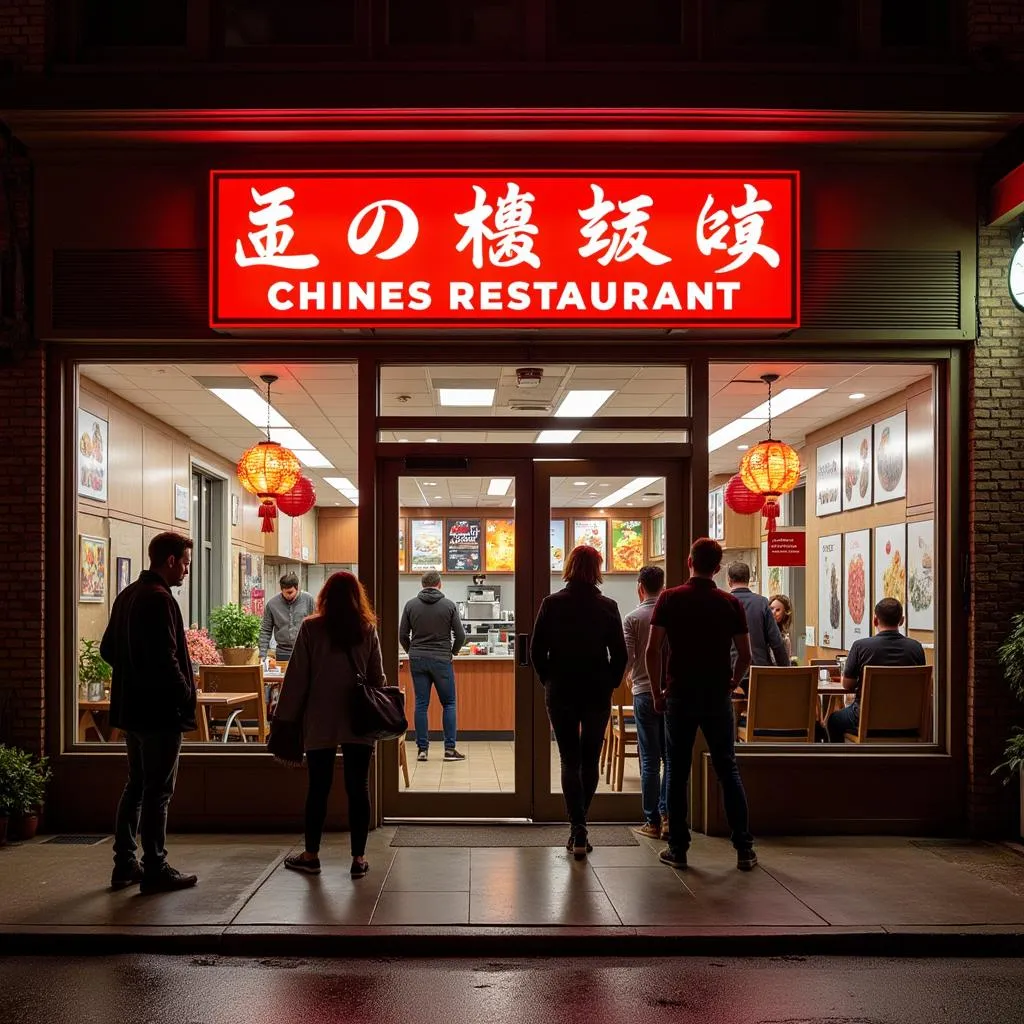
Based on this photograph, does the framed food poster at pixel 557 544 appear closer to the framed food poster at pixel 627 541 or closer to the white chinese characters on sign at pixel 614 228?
the framed food poster at pixel 627 541

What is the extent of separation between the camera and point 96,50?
301 inches

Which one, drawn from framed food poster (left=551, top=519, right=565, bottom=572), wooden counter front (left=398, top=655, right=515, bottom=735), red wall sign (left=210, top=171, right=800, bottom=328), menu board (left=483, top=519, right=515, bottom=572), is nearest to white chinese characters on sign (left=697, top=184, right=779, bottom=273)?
red wall sign (left=210, top=171, right=800, bottom=328)

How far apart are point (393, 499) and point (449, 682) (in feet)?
4.63

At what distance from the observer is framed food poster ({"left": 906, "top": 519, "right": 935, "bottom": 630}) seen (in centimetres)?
962

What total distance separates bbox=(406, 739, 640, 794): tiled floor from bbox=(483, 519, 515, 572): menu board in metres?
1.23

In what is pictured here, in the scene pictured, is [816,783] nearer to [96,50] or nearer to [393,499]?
[393,499]

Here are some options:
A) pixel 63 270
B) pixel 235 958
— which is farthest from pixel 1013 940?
pixel 63 270

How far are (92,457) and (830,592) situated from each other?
8278 mm

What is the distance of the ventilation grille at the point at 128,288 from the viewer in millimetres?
7348

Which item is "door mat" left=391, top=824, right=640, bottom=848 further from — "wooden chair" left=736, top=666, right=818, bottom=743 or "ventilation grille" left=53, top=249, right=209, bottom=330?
"ventilation grille" left=53, top=249, right=209, bottom=330

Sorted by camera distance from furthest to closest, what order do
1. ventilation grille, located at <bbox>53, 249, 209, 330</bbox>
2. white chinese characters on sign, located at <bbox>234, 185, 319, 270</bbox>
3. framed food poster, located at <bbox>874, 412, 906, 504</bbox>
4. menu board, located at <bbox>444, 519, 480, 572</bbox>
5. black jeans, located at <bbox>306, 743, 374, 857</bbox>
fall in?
framed food poster, located at <bbox>874, 412, 906, 504</bbox>, menu board, located at <bbox>444, 519, 480, 572</bbox>, ventilation grille, located at <bbox>53, 249, 209, 330</bbox>, white chinese characters on sign, located at <bbox>234, 185, 319, 270</bbox>, black jeans, located at <bbox>306, 743, 374, 857</bbox>

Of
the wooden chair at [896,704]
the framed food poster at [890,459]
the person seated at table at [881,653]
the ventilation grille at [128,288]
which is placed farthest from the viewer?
the framed food poster at [890,459]

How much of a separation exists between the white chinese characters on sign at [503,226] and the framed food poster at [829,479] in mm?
6524

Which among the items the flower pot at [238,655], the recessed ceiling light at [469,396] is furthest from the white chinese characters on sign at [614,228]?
the flower pot at [238,655]
